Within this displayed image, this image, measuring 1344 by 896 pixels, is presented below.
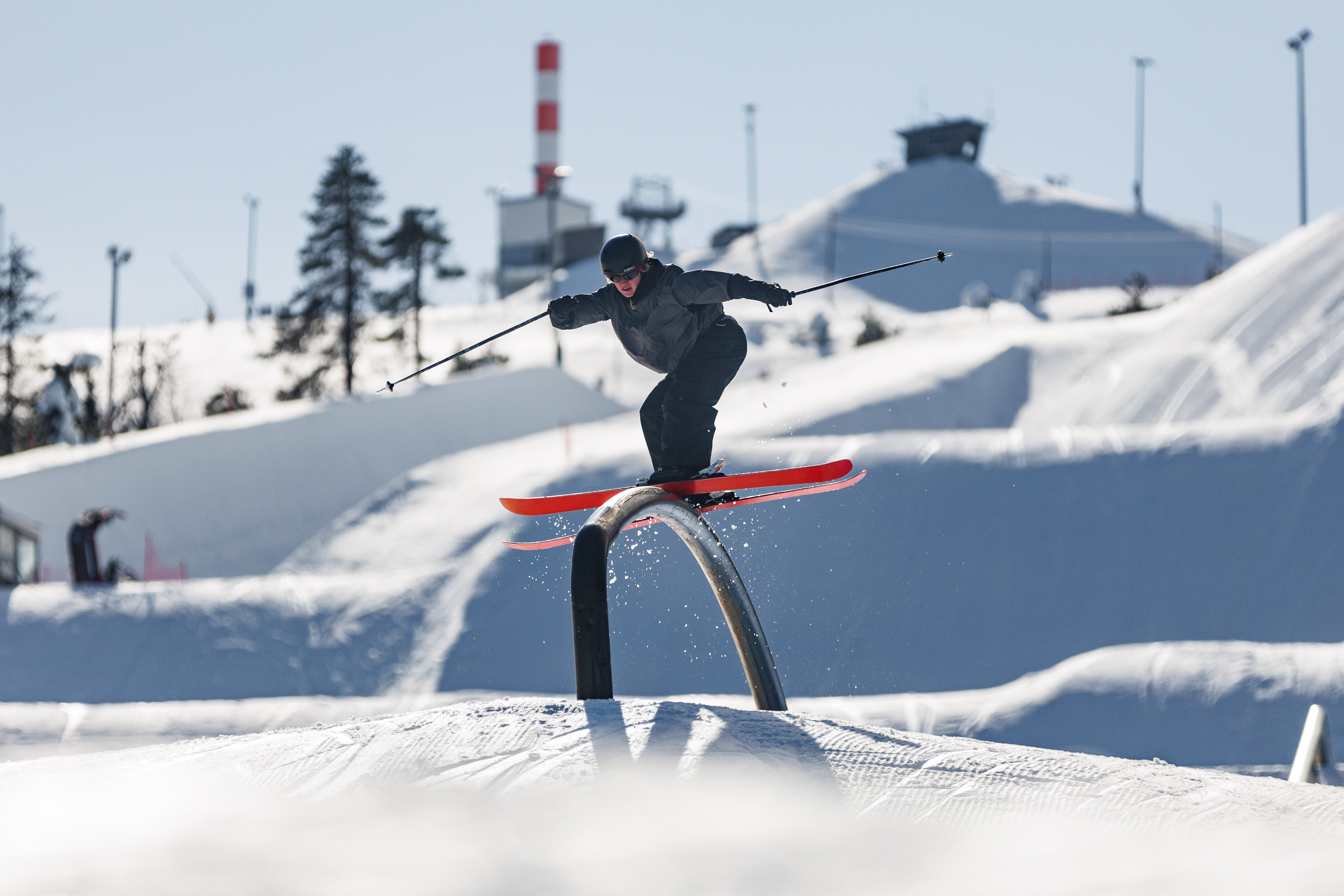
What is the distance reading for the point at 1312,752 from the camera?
23.3 ft

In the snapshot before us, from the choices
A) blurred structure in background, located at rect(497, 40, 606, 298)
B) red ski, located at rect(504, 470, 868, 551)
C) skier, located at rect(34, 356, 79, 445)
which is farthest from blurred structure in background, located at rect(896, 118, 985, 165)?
red ski, located at rect(504, 470, 868, 551)

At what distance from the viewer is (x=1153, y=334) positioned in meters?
25.2

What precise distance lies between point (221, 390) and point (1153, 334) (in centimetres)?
3841

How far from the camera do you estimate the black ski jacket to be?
5297 millimetres

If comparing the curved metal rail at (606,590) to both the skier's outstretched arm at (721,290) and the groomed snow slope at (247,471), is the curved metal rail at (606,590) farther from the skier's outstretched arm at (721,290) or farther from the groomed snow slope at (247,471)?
the groomed snow slope at (247,471)

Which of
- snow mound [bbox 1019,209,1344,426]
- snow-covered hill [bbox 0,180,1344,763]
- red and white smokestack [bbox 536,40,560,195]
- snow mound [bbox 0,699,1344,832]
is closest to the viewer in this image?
snow mound [bbox 0,699,1344,832]

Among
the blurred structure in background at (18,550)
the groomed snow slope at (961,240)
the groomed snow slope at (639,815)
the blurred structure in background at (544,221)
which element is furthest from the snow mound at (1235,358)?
the blurred structure in background at (544,221)

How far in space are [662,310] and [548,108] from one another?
202 feet

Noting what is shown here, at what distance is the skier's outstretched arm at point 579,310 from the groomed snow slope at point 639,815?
1.89 meters

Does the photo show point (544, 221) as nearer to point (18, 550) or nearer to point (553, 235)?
point (553, 235)

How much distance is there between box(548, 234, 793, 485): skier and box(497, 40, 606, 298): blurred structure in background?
56895 mm

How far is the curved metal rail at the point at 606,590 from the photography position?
445cm

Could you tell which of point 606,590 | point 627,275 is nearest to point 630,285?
point 627,275

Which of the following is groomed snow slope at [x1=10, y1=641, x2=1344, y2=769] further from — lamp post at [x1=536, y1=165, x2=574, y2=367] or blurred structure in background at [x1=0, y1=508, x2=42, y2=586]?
lamp post at [x1=536, y1=165, x2=574, y2=367]
